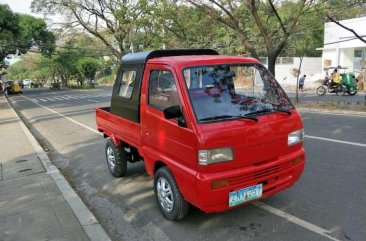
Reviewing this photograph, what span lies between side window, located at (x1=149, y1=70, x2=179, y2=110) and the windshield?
8.8 inches

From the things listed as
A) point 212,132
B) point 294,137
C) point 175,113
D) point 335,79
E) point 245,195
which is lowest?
point 245,195

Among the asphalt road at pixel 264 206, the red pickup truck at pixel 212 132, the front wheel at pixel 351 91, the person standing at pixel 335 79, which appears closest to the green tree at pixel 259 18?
the person standing at pixel 335 79

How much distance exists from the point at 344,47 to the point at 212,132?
100ft

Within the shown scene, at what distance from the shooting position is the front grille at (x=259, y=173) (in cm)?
374

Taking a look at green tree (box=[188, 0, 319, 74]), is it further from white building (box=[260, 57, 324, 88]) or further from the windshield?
white building (box=[260, 57, 324, 88])

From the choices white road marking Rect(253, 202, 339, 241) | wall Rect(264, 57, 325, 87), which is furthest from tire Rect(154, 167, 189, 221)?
wall Rect(264, 57, 325, 87)

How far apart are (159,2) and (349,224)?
2203 centimetres

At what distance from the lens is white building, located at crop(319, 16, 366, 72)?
29.2m

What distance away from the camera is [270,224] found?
4156mm

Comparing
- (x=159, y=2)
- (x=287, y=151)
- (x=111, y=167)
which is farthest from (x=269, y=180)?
(x=159, y=2)

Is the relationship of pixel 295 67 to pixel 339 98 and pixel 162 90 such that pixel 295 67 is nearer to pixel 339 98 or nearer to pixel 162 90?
pixel 339 98

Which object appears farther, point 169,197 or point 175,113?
point 169,197

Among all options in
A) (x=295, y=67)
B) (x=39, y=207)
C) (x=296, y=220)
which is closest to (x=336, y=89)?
(x=295, y=67)

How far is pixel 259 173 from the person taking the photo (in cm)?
389
